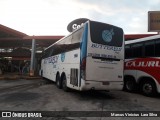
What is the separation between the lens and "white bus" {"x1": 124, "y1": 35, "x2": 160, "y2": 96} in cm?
1283

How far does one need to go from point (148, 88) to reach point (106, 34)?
386cm

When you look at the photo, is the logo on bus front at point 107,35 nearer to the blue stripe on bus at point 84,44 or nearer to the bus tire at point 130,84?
the blue stripe on bus at point 84,44

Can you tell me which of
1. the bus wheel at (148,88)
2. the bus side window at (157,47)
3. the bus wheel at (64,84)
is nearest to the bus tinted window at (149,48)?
the bus side window at (157,47)

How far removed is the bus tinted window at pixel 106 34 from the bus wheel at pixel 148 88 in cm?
275

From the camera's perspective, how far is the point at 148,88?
13.5 metres

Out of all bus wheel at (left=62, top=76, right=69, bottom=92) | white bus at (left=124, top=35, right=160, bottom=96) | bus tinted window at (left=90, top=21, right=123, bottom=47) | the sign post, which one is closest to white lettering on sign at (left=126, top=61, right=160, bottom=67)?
white bus at (left=124, top=35, right=160, bottom=96)

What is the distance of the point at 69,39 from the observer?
46.2ft

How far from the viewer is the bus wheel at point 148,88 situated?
1302 cm

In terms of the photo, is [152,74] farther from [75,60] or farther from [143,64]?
[75,60]

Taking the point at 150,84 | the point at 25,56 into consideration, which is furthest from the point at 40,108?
the point at 25,56

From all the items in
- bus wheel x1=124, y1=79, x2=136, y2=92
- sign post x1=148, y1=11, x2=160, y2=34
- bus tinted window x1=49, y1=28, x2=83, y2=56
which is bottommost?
bus wheel x1=124, y1=79, x2=136, y2=92

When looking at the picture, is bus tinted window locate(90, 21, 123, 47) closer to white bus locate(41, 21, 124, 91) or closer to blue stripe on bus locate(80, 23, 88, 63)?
white bus locate(41, 21, 124, 91)

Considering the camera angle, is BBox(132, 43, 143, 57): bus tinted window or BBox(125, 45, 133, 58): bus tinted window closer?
BBox(132, 43, 143, 57): bus tinted window

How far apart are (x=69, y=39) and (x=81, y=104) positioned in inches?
187
